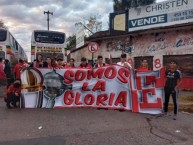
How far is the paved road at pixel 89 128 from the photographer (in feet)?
25.0

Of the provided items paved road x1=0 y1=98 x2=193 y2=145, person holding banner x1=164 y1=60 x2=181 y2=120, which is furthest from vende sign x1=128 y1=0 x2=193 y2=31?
paved road x1=0 y1=98 x2=193 y2=145

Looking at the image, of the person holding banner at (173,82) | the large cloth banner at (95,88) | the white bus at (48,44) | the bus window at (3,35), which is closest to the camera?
the person holding banner at (173,82)

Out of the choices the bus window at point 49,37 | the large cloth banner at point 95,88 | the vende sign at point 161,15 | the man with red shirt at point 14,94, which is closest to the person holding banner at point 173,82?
the large cloth banner at point 95,88

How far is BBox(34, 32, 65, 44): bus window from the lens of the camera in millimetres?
22922

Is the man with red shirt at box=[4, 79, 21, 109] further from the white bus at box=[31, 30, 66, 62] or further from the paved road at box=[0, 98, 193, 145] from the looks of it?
the white bus at box=[31, 30, 66, 62]

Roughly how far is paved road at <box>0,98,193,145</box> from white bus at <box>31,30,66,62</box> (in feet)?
38.4

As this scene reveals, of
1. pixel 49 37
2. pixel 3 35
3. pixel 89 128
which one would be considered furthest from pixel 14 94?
pixel 49 37

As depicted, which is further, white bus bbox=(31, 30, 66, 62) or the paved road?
white bus bbox=(31, 30, 66, 62)

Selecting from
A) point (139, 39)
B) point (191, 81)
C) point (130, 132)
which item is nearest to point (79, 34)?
point (139, 39)

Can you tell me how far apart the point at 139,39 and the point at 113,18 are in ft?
10.8

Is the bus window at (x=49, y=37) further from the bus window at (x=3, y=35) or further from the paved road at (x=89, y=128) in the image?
the paved road at (x=89, y=128)

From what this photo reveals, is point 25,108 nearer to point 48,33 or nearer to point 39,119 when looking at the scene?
point 39,119

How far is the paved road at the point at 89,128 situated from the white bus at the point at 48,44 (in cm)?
1171

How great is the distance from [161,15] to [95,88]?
11.6 metres
